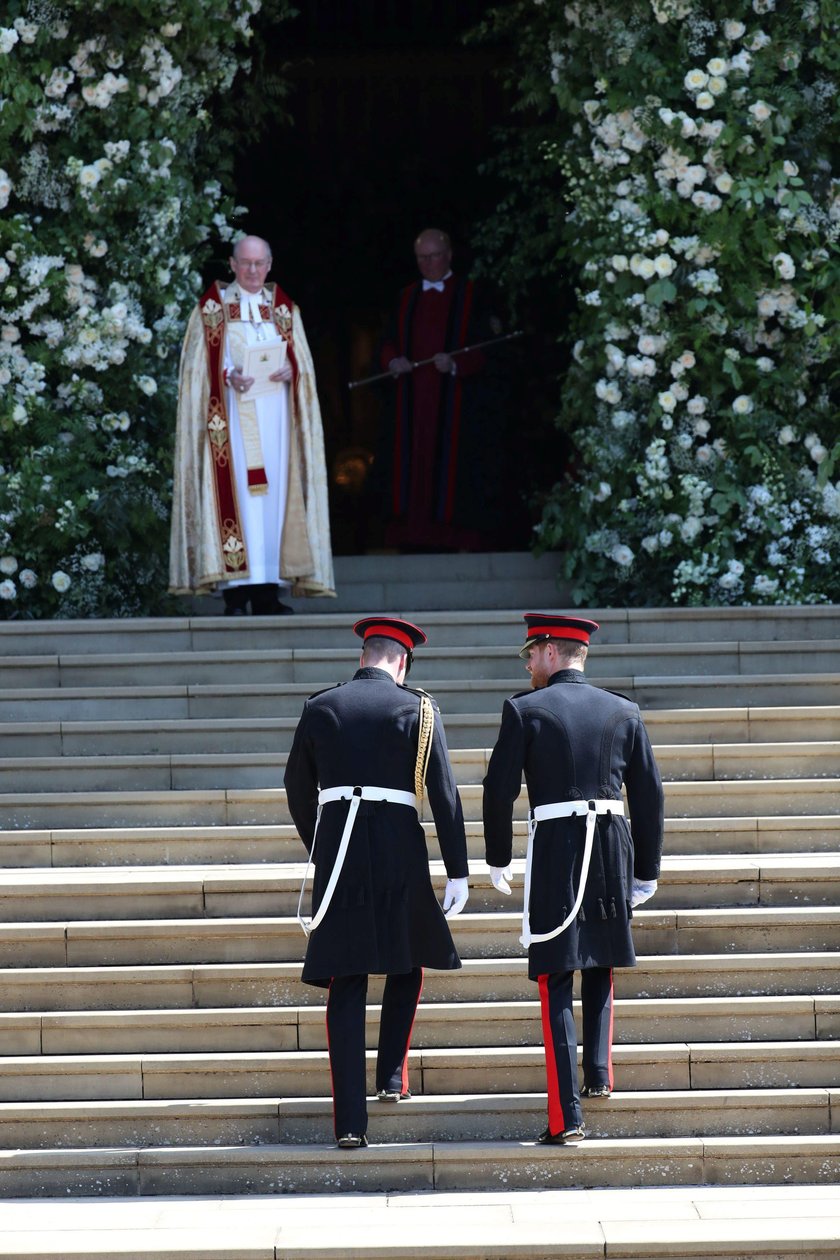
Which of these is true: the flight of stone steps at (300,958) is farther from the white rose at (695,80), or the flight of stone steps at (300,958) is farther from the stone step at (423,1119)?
the white rose at (695,80)

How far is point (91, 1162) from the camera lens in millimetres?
5621

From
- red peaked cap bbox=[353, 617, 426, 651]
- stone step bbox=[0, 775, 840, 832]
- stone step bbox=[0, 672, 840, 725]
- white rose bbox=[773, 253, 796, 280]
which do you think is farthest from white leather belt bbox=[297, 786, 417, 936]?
white rose bbox=[773, 253, 796, 280]

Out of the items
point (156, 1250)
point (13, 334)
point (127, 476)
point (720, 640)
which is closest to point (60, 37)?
point (13, 334)

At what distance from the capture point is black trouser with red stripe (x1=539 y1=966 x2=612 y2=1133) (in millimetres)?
5469

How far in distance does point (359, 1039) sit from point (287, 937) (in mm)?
847

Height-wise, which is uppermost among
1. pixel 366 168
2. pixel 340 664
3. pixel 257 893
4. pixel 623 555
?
pixel 366 168

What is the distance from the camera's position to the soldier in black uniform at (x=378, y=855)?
561 cm

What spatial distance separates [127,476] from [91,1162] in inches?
189

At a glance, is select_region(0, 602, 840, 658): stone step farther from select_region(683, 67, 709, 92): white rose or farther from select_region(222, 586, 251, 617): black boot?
select_region(683, 67, 709, 92): white rose

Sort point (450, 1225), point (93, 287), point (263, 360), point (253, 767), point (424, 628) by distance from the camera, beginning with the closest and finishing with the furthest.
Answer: point (450, 1225), point (253, 767), point (424, 628), point (263, 360), point (93, 287)

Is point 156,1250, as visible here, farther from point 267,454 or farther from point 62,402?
point 62,402

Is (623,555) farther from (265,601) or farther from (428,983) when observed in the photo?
(428,983)

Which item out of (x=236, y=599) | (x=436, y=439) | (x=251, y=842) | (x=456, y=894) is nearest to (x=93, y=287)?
(x=236, y=599)

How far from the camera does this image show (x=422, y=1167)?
5.52 m
